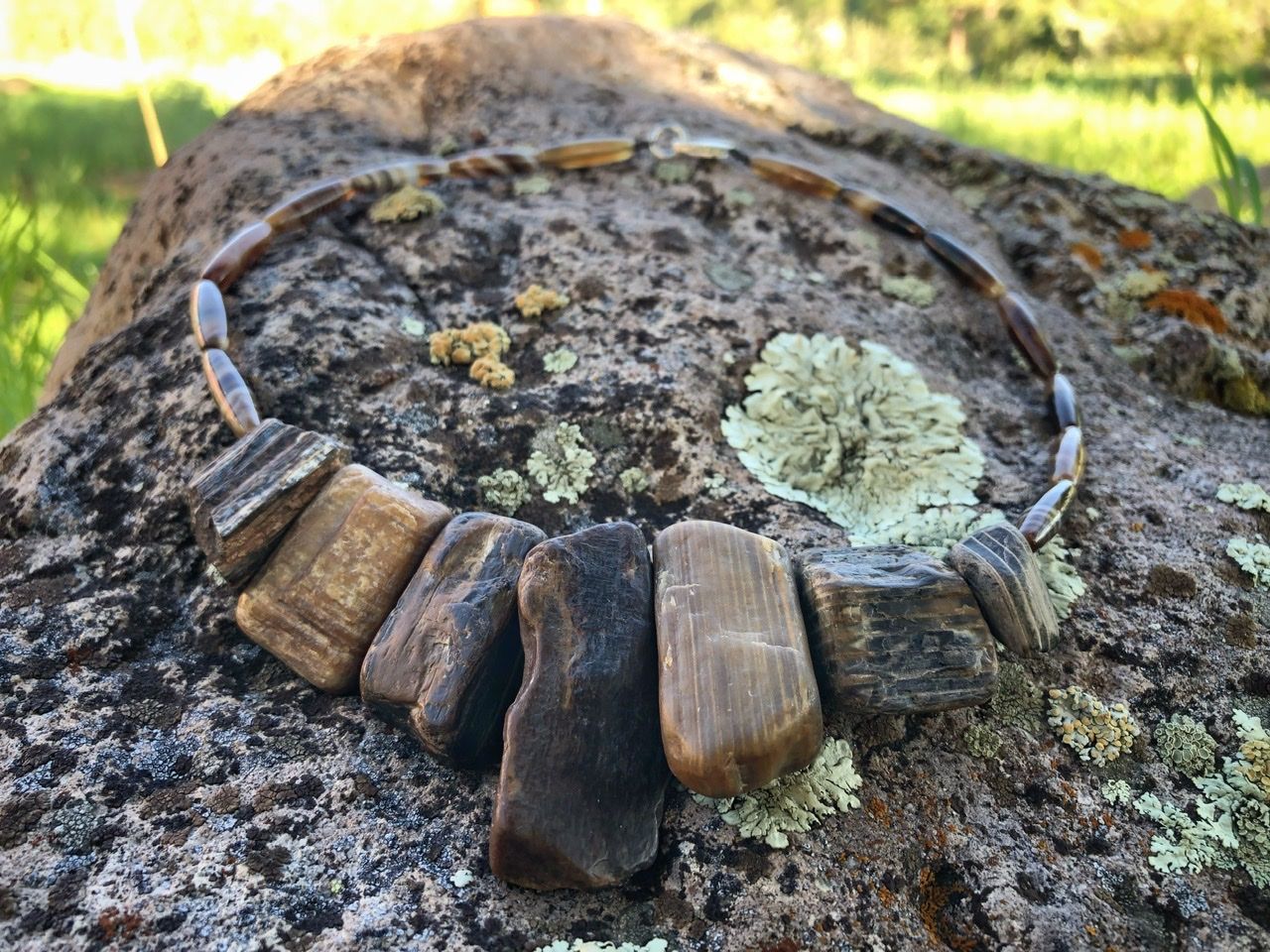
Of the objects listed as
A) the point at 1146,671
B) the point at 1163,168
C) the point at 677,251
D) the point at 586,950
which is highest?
the point at 677,251

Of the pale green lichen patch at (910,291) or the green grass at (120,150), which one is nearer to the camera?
the pale green lichen patch at (910,291)

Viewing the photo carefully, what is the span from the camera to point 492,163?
9.32 feet

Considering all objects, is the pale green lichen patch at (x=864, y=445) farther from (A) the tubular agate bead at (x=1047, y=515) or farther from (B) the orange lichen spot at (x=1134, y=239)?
(B) the orange lichen spot at (x=1134, y=239)

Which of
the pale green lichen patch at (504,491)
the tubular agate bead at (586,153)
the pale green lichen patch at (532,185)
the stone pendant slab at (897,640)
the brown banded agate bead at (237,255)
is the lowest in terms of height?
the stone pendant slab at (897,640)

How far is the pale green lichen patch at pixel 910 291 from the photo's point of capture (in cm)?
265

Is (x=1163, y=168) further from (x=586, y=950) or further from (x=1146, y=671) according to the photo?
(x=586, y=950)

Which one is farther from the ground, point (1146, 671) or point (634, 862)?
point (634, 862)

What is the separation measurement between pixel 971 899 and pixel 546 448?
1.18 m

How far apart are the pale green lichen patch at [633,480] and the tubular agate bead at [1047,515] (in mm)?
762

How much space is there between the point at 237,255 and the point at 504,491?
956 millimetres

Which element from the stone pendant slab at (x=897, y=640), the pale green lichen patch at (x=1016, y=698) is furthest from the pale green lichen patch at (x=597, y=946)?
the pale green lichen patch at (x=1016, y=698)

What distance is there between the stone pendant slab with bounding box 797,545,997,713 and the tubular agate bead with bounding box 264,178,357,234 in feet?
5.53

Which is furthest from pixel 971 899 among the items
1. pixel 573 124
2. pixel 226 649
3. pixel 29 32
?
pixel 29 32

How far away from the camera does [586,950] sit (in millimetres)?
1333
